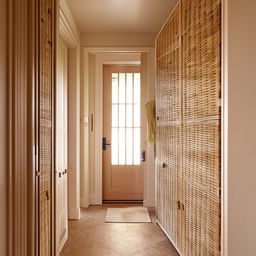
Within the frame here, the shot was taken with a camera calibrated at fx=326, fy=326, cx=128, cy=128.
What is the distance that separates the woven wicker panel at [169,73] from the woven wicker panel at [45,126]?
116 cm

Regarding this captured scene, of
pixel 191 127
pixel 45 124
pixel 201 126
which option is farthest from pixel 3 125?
pixel 191 127

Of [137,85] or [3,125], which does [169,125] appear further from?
[137,85]

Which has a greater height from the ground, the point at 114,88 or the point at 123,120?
the point at 114,88

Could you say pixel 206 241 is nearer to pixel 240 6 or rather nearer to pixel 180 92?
pixel 180 92

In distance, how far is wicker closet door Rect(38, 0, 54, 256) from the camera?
1.98 meters

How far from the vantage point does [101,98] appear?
16.8 ft

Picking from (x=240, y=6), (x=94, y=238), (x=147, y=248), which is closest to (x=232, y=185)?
(x=240, y=6)

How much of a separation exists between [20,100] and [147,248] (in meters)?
2.22

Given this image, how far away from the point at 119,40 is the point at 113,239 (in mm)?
2724

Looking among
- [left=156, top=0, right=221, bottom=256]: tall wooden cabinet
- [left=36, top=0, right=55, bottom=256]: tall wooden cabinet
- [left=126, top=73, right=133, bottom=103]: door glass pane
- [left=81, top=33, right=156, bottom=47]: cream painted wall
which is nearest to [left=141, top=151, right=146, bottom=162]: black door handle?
[left=126, top=73, right=133, bottom=103]: door glass pane

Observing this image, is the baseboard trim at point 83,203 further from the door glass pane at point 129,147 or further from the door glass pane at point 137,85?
the door glass pane at point 137,85

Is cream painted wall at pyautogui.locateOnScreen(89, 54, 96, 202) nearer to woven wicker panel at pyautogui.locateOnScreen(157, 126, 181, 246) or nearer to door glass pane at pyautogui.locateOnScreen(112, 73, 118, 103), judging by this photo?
door glass pane at pyautogui.locateOnScreen(112, 73, 118, 103)

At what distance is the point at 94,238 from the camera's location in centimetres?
353

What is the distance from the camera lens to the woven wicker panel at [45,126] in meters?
1.99
